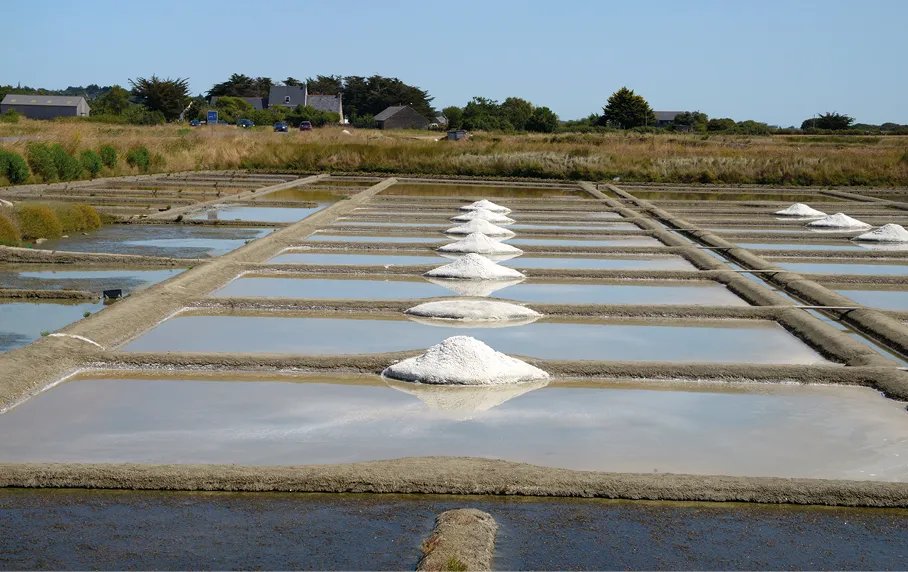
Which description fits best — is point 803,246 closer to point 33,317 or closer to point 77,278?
point 77,278

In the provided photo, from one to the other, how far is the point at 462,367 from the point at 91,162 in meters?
13.5

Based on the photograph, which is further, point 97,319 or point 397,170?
point 397,170

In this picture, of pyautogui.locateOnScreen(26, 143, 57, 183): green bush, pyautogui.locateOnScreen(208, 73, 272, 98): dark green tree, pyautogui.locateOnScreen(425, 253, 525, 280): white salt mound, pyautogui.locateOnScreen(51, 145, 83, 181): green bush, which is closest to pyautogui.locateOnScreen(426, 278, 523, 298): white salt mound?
pyautogui.locateOnScreen(425, 253, 525, 280): white salt mound

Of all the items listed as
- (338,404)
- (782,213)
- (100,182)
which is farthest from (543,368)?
(100,182)

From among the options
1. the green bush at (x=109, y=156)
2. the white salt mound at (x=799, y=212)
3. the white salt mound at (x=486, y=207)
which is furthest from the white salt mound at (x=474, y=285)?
the green bush at (x=109, y=156)

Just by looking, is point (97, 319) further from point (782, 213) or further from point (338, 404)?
point (782, 213)

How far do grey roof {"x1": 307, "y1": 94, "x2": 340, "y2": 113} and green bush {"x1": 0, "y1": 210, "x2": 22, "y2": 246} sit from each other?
44740mm

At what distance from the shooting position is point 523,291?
287 inches

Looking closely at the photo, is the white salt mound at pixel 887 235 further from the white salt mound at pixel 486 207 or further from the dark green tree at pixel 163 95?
the dark green tree at pixel 163 95

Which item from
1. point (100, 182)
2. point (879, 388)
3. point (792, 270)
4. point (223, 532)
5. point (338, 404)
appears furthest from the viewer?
point (100, 182)

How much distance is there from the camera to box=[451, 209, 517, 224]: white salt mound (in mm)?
11836

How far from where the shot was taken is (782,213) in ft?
45.7

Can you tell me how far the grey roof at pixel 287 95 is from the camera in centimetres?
5544

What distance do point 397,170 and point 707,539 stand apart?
721 inches
